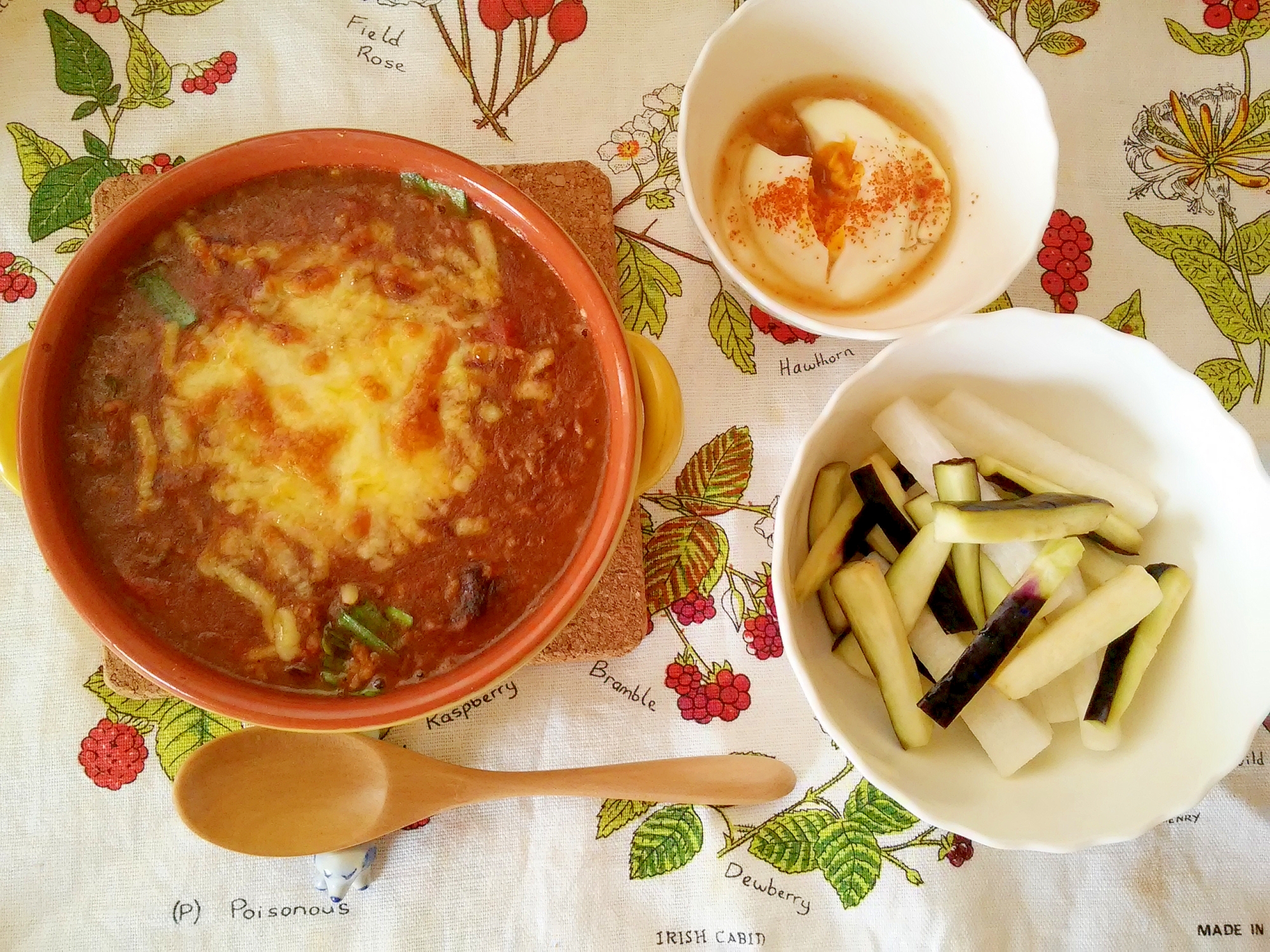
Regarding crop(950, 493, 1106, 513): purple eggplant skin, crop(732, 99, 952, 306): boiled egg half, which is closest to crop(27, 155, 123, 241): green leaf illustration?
crop(732, 99, 952, 306): boiled egg half

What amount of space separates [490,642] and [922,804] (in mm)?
787

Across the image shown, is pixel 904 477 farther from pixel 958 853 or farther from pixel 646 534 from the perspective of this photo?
pixel 958 853

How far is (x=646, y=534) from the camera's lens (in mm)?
1928

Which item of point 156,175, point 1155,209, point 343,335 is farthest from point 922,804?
point 156,175

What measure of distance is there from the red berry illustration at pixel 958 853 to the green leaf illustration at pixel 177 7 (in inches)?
99.0

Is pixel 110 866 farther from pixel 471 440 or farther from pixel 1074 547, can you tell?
pixel 1074 547

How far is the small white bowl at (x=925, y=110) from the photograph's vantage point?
1774mm

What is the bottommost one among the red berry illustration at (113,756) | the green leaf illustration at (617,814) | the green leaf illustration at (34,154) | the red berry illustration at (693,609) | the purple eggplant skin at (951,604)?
the green leaf illustration at (617,814)

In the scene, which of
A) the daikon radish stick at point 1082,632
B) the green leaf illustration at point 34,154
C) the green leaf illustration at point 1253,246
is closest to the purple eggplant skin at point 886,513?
the daikon radish stick at point 1082,632

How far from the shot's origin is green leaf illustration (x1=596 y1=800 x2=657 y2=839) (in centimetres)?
185

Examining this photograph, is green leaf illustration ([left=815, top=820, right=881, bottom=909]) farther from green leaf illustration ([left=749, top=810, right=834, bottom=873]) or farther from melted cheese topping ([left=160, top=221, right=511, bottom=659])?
melted cheese topping ([left=160, top=221, right=511, bottom=659])

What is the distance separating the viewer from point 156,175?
196 cm

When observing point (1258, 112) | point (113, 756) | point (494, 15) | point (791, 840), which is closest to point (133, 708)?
point (113, 756)

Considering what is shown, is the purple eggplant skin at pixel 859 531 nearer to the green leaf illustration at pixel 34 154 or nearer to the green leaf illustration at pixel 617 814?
the green leaf illustration at pixel 617 814
